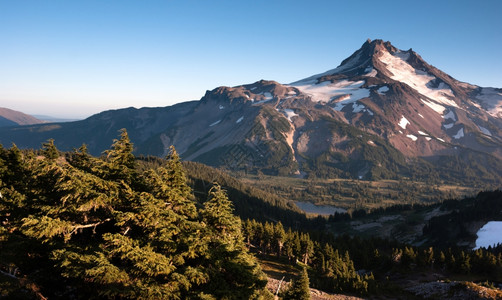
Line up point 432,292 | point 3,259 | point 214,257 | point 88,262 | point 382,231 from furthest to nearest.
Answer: point 382,231 < point 432,292 < point 3,259 < point 214,257 < point 88,262

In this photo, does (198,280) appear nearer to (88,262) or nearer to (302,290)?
(88,262)

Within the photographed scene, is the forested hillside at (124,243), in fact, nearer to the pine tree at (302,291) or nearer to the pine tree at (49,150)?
the pine tree at (302,291)

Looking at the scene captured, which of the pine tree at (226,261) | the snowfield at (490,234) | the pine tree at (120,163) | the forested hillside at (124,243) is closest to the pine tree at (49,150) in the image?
the forested hillside at (124,243)

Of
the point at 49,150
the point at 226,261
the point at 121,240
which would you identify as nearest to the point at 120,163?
the point at 121,240

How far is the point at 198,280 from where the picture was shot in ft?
63.2

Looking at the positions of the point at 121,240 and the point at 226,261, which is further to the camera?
the point at 226,261

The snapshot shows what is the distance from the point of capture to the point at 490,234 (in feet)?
391

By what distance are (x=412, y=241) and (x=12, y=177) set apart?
512 ft

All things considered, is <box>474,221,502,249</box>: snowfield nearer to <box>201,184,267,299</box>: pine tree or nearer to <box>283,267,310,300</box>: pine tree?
<box>283,267,310,300</box>: pine tree

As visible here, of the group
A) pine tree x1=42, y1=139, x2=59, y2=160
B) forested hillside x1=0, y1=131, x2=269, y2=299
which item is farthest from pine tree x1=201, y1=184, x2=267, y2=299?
pine tree x1=42, y1=139, x2=59, y2=160

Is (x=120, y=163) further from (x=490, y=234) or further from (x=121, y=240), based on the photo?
(x=490, y=234)

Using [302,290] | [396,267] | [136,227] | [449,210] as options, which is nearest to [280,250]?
[396,267]

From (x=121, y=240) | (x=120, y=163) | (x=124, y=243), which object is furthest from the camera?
(x=120, y=163)

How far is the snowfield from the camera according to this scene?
11244cm
